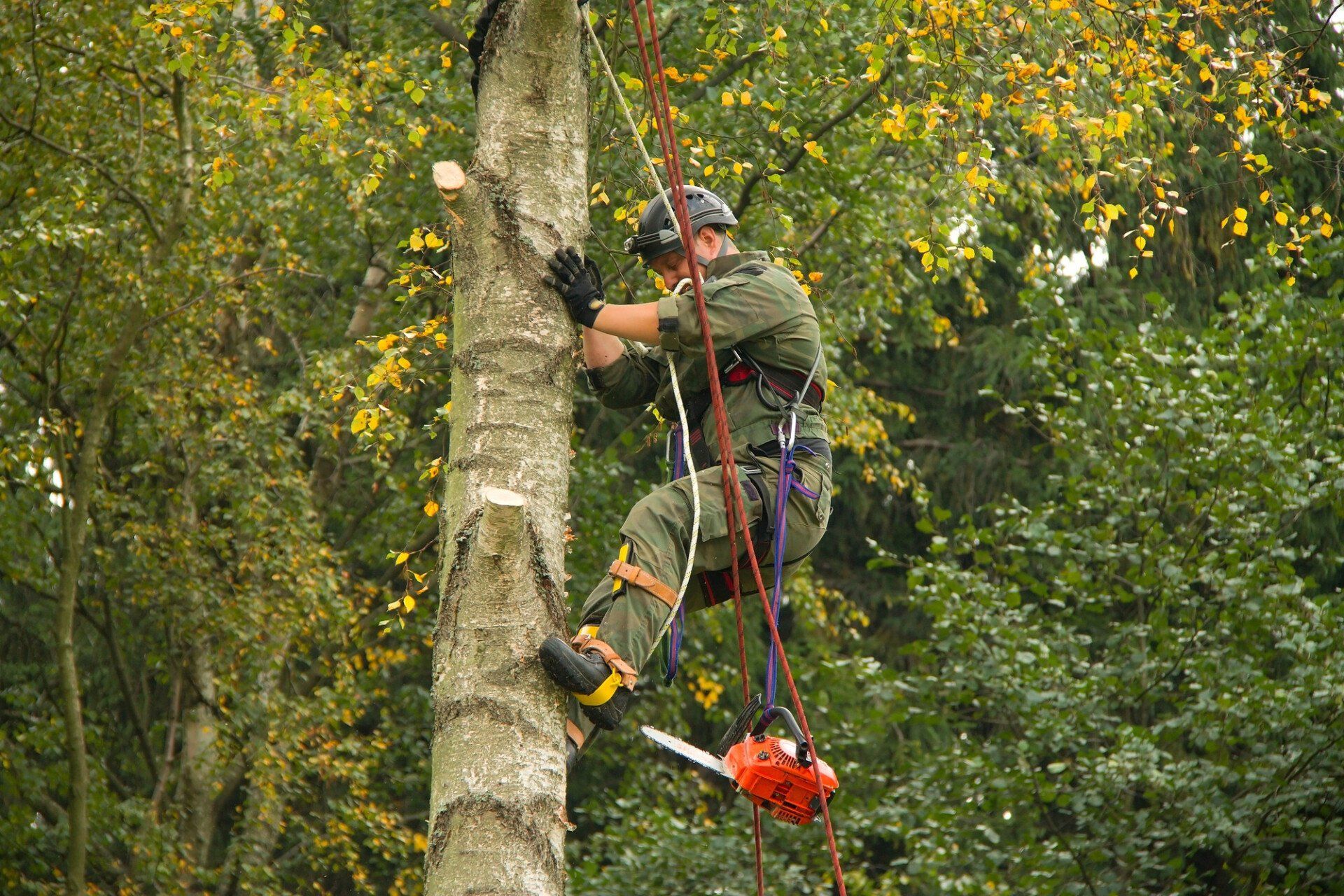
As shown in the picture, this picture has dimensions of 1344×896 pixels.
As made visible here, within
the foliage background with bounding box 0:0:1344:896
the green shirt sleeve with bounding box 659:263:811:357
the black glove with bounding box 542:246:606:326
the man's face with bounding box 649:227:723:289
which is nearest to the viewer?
the black glove with bounding box 542:246:606:326

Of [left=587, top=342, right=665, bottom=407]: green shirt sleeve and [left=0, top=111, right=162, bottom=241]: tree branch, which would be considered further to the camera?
[left=0, top=111, right=162, bottom=241]: tree branch

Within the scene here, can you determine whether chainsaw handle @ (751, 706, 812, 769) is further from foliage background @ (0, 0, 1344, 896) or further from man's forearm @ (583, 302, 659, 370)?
foliage background @ (0, 0, 1344, 896)

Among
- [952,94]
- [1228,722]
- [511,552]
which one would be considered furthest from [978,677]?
[511,552]

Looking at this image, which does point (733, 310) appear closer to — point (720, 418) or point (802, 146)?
point (720, 418)

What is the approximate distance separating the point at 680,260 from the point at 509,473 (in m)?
1.19

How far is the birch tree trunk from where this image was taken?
2568mm

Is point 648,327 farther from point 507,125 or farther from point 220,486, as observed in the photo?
point 220,486

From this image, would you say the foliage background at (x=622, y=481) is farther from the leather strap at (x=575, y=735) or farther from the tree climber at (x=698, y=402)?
the leather strap at (x=575, y=735)

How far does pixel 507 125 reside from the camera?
3059 mm

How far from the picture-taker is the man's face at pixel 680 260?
3.78 meters

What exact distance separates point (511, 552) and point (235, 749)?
762cm

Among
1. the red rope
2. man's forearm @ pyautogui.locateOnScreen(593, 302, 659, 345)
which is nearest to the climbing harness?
the red rope

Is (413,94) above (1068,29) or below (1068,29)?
below

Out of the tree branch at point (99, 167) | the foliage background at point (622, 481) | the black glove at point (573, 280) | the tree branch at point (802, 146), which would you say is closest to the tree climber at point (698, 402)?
the black glove at point (573, 280)
